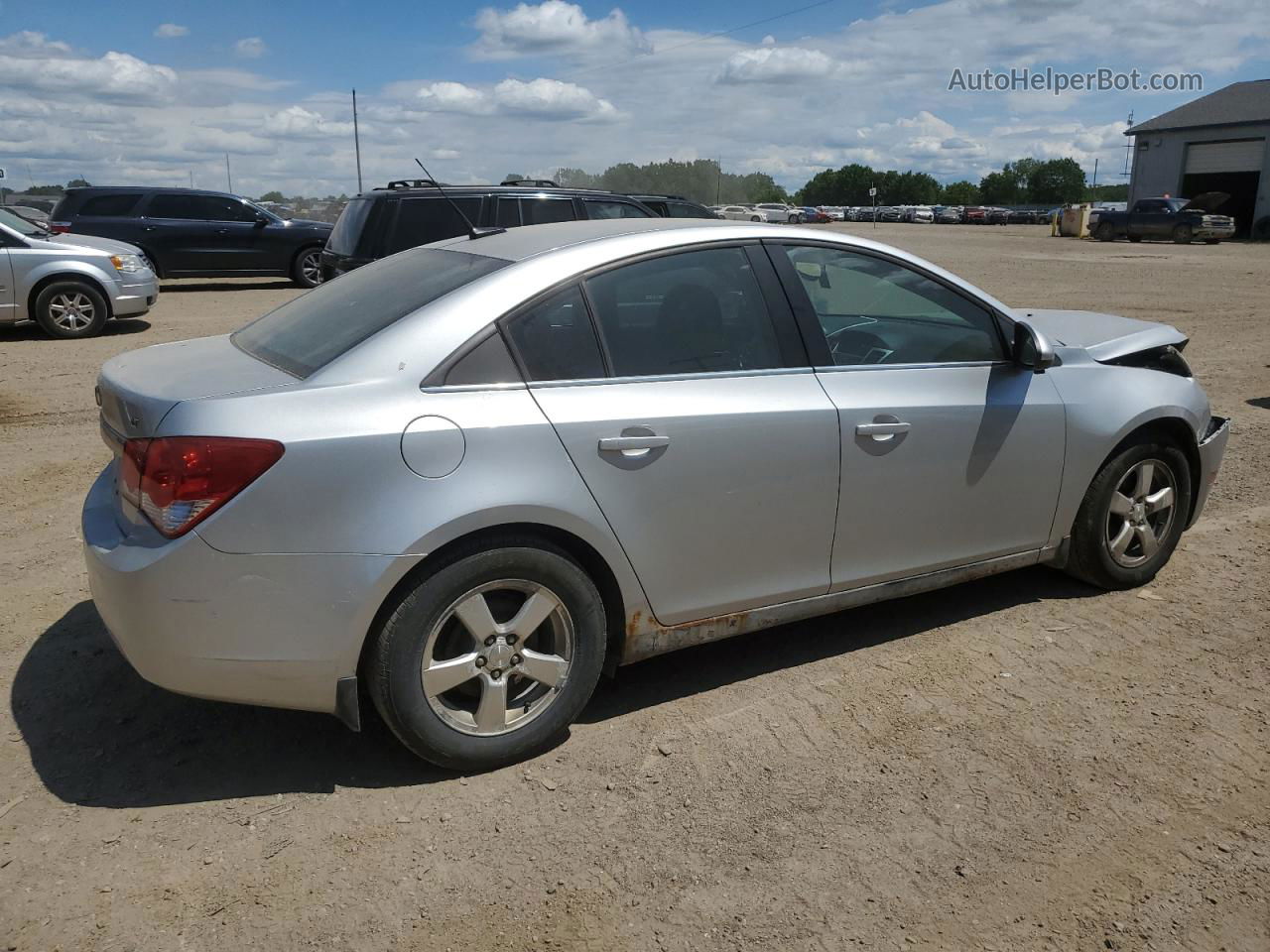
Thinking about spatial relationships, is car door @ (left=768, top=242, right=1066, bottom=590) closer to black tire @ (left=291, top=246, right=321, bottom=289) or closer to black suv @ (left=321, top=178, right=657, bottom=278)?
black suv @ (left=321, top=178, right=657, bottom=278)

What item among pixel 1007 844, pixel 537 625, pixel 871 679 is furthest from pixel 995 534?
pixel 537 625

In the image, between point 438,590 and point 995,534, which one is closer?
point 438,590

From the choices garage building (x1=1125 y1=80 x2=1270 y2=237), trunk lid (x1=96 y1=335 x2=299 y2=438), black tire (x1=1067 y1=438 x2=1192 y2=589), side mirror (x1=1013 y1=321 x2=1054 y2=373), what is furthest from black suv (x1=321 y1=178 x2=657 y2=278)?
garage building (x1=1125 y1=80 x2=1270 y2=237)

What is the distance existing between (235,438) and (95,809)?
1.21 meters

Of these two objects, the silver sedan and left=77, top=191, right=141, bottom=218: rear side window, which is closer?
the silver sedan

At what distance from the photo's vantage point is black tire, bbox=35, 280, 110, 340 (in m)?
12.5

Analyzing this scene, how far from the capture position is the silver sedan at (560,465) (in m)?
2.96

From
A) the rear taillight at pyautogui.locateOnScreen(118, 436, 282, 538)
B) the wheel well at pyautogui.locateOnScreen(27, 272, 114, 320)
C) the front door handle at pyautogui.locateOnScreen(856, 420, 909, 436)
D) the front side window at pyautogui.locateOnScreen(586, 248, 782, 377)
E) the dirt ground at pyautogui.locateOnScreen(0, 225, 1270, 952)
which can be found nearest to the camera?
the dirt ground at pyautogui.locateOnScreen(0, 225, 1270, 952)

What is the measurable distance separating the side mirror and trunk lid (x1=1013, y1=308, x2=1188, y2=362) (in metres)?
0.43

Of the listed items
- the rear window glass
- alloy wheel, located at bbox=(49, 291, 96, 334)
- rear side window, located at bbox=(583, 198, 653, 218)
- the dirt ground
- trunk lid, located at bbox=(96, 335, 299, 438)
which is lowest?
the dirt ground

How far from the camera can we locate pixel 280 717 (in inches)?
146

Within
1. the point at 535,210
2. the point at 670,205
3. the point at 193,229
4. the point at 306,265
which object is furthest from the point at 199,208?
the point at 535,210

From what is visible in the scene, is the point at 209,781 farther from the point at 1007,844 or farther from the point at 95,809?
the point at 1007,844

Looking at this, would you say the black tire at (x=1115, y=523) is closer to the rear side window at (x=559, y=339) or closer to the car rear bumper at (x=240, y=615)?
the rear side window at (x=559, y=339)
